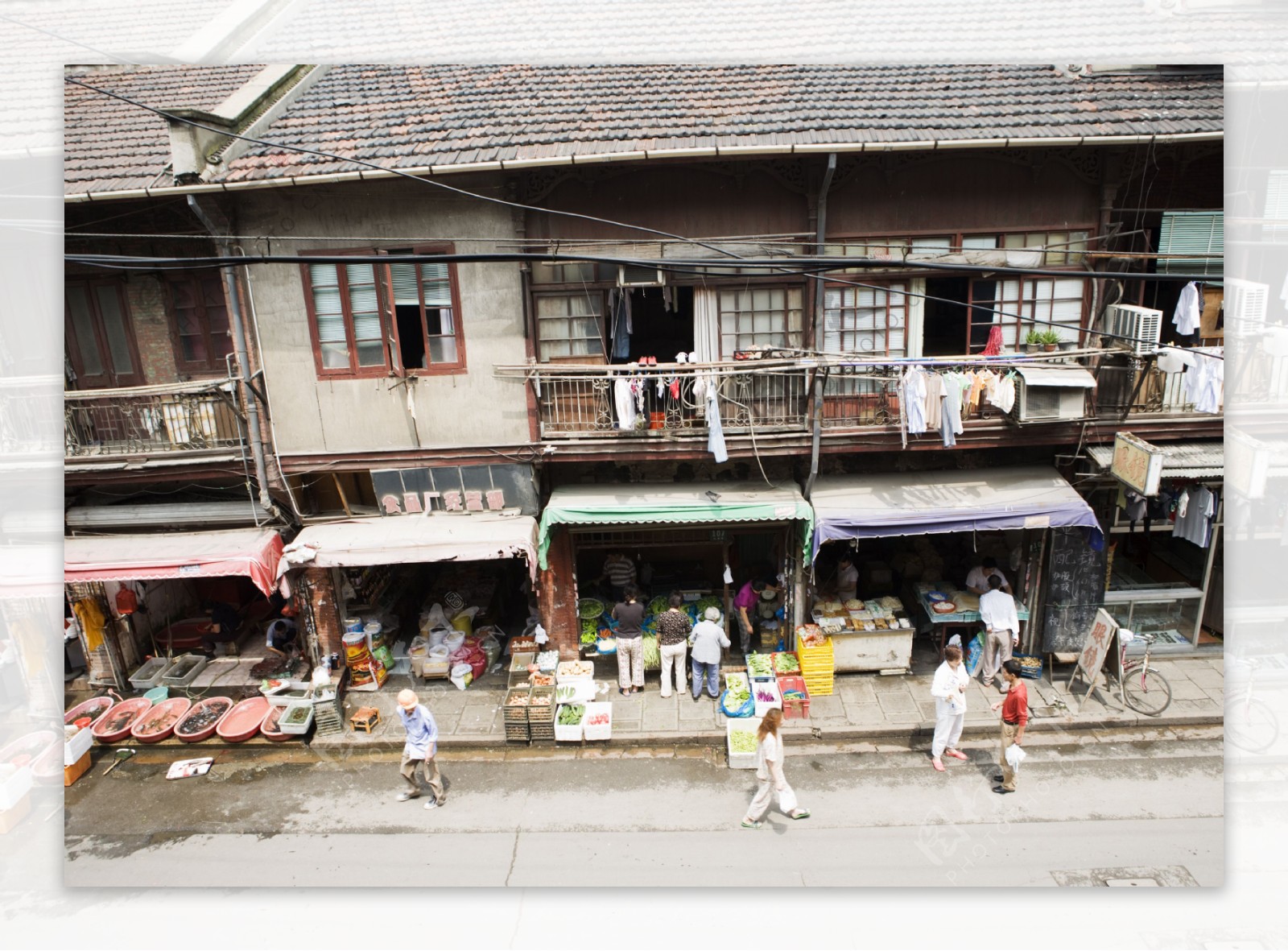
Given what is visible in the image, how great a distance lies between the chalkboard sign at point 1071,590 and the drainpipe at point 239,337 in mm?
12652

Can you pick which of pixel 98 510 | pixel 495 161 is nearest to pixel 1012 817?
pixel 495 161

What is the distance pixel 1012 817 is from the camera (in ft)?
30.8

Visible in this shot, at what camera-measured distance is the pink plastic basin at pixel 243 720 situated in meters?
11.5

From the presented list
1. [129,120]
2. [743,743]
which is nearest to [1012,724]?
[743,743]

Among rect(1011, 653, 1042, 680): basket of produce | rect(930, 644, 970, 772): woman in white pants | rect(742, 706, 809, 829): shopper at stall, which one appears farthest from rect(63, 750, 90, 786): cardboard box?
rect(1011, 653, 1042, 680): basket of produce

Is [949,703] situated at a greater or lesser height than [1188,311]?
lesser

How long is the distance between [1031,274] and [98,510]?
1506 cm

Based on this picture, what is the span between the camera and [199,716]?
1191cm

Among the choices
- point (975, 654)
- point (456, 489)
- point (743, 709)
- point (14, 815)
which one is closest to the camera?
point (14, 815)

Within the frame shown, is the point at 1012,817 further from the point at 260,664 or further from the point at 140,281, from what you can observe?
the point at 140,281

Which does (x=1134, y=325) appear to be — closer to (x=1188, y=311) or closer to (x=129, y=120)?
(x=1188, y=311)

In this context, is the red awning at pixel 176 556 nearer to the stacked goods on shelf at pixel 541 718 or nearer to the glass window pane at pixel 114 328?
the glass window pane at pixel 114 328

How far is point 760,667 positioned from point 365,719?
20.9 ft

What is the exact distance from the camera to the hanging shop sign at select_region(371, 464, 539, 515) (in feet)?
38.2
